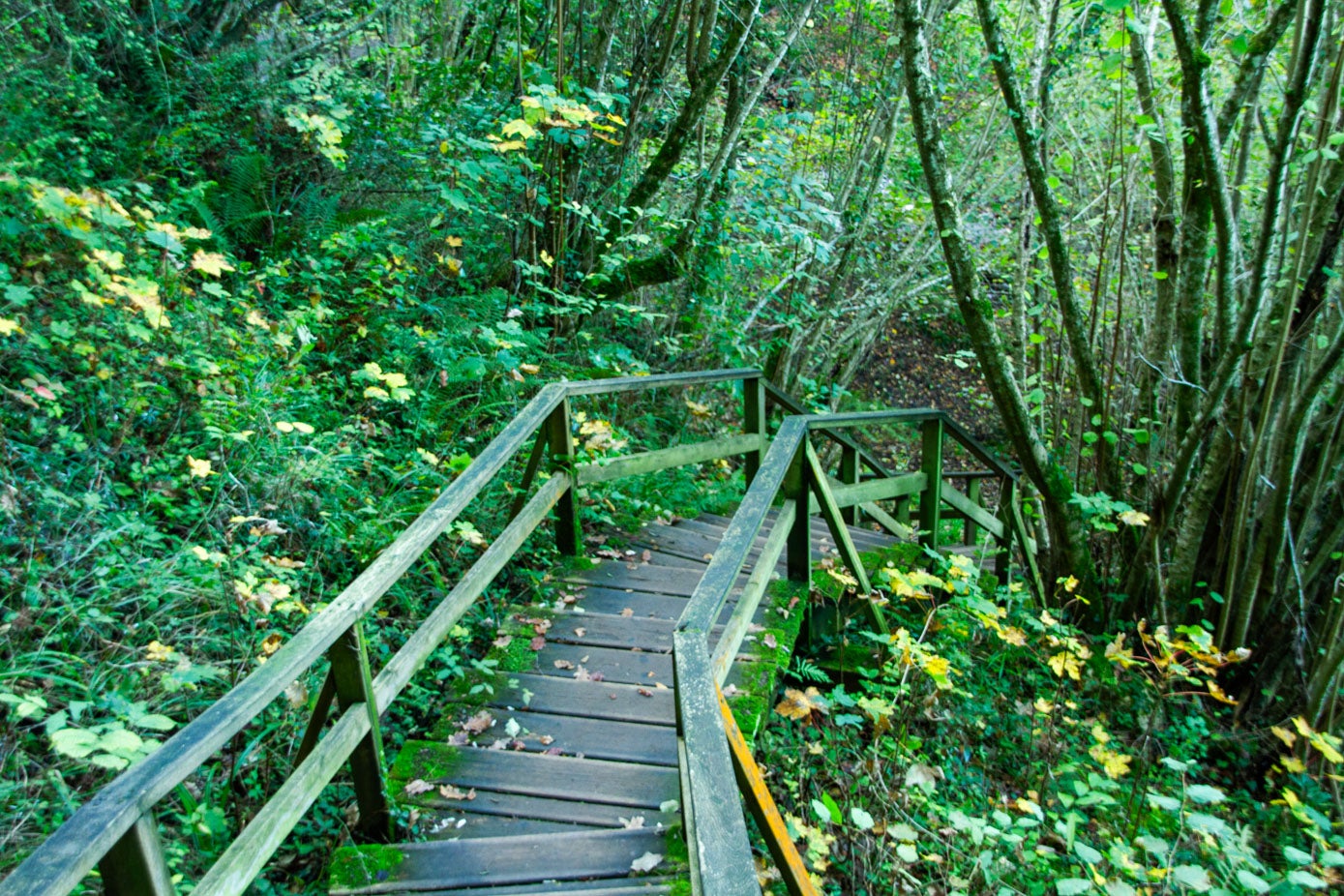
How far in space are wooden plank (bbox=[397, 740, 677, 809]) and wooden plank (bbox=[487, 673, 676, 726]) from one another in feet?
1.01

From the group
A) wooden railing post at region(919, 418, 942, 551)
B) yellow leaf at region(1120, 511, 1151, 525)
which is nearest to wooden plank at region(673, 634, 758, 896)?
wooden railing post at region(919, 418, 942, 551)

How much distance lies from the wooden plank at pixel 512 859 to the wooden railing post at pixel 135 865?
109cm

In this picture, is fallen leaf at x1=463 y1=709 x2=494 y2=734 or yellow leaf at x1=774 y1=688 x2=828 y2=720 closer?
fallen leaf at x1=463 y1=709 x2=494 y2=734

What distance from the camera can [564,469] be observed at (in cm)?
493

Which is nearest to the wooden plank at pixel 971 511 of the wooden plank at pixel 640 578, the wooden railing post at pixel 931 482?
the wooden railing post at pixel 931 482

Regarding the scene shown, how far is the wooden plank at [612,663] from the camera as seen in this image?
4.12m

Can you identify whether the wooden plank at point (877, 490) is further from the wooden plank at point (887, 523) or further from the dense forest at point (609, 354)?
the dense forest at point (609, 354)

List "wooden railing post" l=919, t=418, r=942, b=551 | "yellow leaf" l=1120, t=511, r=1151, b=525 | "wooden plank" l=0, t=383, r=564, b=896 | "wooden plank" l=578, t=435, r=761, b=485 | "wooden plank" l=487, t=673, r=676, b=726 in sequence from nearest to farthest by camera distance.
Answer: "wooden plank" l=0, t=383, r=564, b=896 < "wooden plank" l=487, t=673, r=676, b=726 < "wooden plank" l=578, t=435, r=761, b=485 < "yellow leaf" l=1120, t=511, r=1151, b=525 < "wooden railing post" l=919, t=418, r=942, b=551

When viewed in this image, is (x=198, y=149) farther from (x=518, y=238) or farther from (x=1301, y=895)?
(x=1301, y=895)

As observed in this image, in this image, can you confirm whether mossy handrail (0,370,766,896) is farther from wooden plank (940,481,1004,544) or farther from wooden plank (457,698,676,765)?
wooden plank (940,481,1004,544)

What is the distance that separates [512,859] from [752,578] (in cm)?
143

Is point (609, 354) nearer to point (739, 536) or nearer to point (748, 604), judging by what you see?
point (748, 604)

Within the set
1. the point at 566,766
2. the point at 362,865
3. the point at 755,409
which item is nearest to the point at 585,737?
the point at 566,766

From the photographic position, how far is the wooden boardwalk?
292 centimetres
